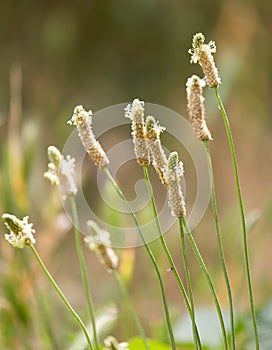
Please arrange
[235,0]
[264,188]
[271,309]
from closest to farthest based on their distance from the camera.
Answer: [271,309] < [264,188] < [235,0]

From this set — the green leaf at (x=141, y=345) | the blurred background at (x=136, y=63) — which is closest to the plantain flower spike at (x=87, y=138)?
the green leaf at (x=141, y=345)

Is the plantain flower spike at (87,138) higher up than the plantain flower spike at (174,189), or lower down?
higher up

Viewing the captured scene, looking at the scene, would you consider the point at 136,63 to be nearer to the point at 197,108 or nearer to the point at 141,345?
the point at 141,345

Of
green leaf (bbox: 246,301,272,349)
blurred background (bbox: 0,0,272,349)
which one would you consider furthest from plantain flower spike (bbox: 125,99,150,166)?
blurred background (bbox: 0,0,272,349)

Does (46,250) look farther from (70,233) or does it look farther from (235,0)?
(235,0)

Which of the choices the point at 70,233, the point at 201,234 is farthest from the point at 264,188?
the point at 70,233

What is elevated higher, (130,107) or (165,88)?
(165,88)

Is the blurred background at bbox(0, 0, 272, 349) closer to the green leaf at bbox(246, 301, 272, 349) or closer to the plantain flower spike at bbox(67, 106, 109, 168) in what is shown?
the green leaf at bbox(246, 301, 272, 349)

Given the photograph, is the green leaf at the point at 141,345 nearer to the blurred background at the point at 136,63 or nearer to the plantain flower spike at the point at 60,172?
the plantain flower spike at the point at 60,172
